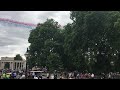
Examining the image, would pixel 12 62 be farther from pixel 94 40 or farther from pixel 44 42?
pixel 94 40

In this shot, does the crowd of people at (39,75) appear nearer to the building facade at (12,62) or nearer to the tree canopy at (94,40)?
the tree canopy at (94,40)

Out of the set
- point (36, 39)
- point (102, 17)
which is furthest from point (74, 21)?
point (36, 39)

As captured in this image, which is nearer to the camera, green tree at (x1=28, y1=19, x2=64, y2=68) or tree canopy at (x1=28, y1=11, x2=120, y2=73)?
tree canopy at (x1=28, y1=11, x2=120, y2=73)

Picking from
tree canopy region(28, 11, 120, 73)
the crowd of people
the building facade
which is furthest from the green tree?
the building facade

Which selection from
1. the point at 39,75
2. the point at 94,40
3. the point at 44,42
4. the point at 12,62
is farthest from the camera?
the point at 12,62

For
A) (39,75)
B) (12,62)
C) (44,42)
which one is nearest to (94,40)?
(39,75)

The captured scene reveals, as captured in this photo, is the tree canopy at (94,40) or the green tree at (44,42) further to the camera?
the green tree at (44,42)

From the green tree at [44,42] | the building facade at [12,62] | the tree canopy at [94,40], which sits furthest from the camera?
the building facade at [12,62]

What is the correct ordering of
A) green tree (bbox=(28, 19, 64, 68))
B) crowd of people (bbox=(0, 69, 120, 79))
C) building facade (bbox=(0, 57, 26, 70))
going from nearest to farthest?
crowd of people (bbox=(0, 69, 120, 79)) < green tree (bbox=(28, 19, 64, 68)) < building facade (bbox=(0, 57, 26, 70))

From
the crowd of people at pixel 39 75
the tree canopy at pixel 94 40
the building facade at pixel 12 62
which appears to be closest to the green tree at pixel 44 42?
the tree canopy at pixel 94 40

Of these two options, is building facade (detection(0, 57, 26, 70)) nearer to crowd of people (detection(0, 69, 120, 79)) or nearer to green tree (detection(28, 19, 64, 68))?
green tree (detection(28, 19, 64, 68))

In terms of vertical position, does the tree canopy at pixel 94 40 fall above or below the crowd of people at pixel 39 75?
above
